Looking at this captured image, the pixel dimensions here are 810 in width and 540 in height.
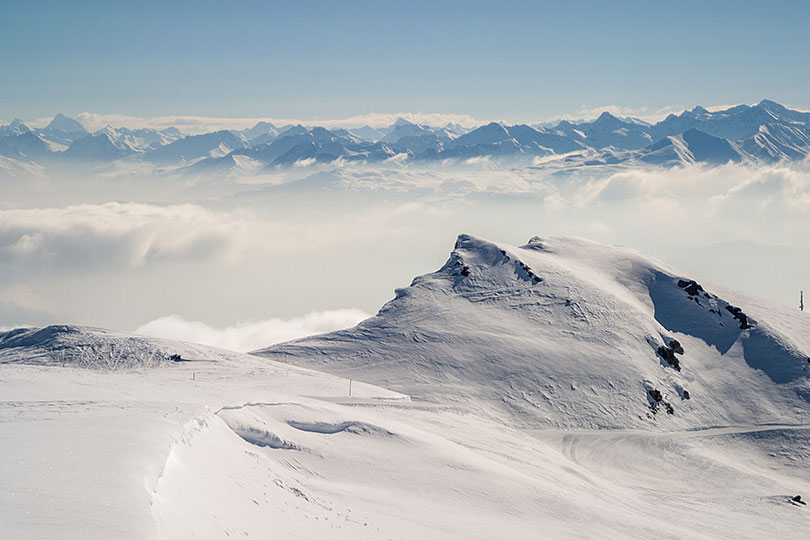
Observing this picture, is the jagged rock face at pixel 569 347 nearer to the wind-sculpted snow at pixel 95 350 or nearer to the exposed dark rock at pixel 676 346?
the exposed dark rock at pixel 676 346

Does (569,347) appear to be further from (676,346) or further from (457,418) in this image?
(457,418)

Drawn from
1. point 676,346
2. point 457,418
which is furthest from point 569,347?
point 457,418

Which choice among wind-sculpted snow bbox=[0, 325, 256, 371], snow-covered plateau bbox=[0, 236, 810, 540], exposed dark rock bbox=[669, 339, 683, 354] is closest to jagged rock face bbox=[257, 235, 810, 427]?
exposed dark rock bbox=[669, 339, 683, 354]

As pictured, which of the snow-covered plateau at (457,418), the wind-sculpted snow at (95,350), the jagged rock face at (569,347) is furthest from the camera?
the jagged rock face at (569,347)

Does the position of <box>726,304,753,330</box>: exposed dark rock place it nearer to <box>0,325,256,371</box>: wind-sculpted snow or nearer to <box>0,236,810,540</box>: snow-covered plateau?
<box>0,236,810,540</box>: snow-covered plateau

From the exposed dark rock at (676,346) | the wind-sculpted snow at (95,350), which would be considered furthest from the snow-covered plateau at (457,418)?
the wind-sculpted snow at (95,350)

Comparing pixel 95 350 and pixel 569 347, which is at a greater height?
pixel 95 350

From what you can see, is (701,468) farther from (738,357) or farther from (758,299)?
(758,299)

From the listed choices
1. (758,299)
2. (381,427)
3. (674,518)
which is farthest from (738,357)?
(381,427)
